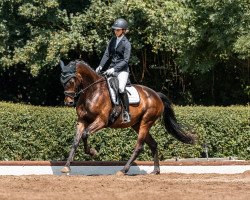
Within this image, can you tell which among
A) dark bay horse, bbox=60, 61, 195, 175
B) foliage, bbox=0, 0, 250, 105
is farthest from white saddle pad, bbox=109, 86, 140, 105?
foliage, bbox=0, 0, 250, 105

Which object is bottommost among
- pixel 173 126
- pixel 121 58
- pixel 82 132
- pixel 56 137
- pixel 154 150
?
pixel 56 137

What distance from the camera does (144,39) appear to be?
2431 centimetres

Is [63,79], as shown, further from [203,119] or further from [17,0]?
[17,0]

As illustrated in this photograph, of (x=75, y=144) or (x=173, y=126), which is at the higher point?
(x=75, y=144)

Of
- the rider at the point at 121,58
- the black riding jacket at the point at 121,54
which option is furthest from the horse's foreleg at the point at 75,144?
the black riding jacket at the point at 121,54

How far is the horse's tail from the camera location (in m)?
17.5

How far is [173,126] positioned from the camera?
17.6 metres

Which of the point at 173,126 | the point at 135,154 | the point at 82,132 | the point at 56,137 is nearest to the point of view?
the point at 82,132

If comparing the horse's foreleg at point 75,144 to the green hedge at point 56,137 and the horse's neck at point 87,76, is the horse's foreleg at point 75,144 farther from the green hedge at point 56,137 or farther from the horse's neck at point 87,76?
the green hedge at point 56,137

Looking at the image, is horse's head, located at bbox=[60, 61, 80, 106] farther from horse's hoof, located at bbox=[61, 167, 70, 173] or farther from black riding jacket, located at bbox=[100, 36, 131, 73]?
horse's hoof, located at bbox=[61, 167, 70, 173]

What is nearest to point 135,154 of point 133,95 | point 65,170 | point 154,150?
point 154,150

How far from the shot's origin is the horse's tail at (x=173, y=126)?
17.5 m

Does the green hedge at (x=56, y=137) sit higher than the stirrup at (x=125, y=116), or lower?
lower

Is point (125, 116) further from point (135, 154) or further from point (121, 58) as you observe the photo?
point (121, 58)
